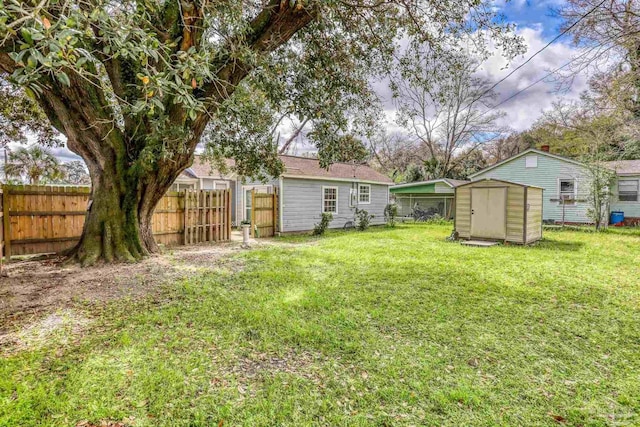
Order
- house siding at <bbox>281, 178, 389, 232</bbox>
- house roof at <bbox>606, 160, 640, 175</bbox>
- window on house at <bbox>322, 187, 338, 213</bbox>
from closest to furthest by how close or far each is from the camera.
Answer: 1. house siding at <bbox>281, 178, 389, 232</bbox>
2. window on house at <bbox>322, 187, 338, 213</bbox>
3. house roof at <bbox>606, 160, 640, 175</bbox>

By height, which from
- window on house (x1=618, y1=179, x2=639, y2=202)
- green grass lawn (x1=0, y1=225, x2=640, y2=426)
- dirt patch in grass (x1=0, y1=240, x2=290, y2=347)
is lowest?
green grass lawn (x1=0, y1=225, x2=640, y2=426)

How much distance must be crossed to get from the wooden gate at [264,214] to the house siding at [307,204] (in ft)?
1.13

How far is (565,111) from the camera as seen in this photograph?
22.7 meters

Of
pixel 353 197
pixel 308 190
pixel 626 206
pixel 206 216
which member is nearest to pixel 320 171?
pixel 308 190

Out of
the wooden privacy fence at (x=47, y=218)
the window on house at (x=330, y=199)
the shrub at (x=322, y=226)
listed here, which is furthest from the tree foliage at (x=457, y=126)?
the wooden privacy fence at (x=47, y=218)

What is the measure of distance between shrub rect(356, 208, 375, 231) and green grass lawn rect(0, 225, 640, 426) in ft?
27.7

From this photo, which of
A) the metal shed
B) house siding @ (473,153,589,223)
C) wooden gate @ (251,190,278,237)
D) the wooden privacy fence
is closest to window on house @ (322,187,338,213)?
wooden gate @ (251,190,278,237)

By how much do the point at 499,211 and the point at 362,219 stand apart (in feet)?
18.2

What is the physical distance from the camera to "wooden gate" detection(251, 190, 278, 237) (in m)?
11.4

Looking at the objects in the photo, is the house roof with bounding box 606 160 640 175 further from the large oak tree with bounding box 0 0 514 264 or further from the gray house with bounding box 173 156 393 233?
the large oak tree with bounding box 0 0 514 264

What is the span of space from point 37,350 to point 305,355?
2430mm

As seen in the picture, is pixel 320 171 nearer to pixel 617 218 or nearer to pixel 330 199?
pixel 330 199

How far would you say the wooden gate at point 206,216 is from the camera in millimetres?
9508

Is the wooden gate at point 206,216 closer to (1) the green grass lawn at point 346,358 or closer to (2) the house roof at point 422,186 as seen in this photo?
(1) the green grass lawn at point 346,358
